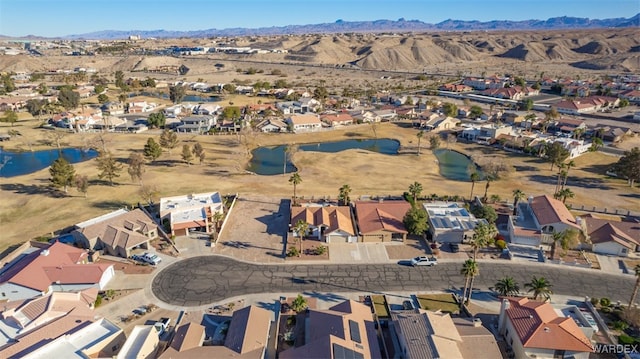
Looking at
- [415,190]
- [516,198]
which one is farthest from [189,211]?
[516,198]

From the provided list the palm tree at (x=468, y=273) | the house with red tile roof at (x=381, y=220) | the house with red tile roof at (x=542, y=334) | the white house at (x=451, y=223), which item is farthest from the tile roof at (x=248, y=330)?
the white house at (x=451, y=223)

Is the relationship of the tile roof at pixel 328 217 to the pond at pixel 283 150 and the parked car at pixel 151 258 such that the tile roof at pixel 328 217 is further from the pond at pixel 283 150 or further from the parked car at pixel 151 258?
the pond at pixel 283 150

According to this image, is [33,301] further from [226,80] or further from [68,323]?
[226,80]

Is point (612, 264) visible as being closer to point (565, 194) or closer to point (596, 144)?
point (565, 194)

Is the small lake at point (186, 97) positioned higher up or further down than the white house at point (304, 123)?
higher up

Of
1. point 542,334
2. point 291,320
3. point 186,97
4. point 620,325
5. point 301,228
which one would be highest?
point 186,97
